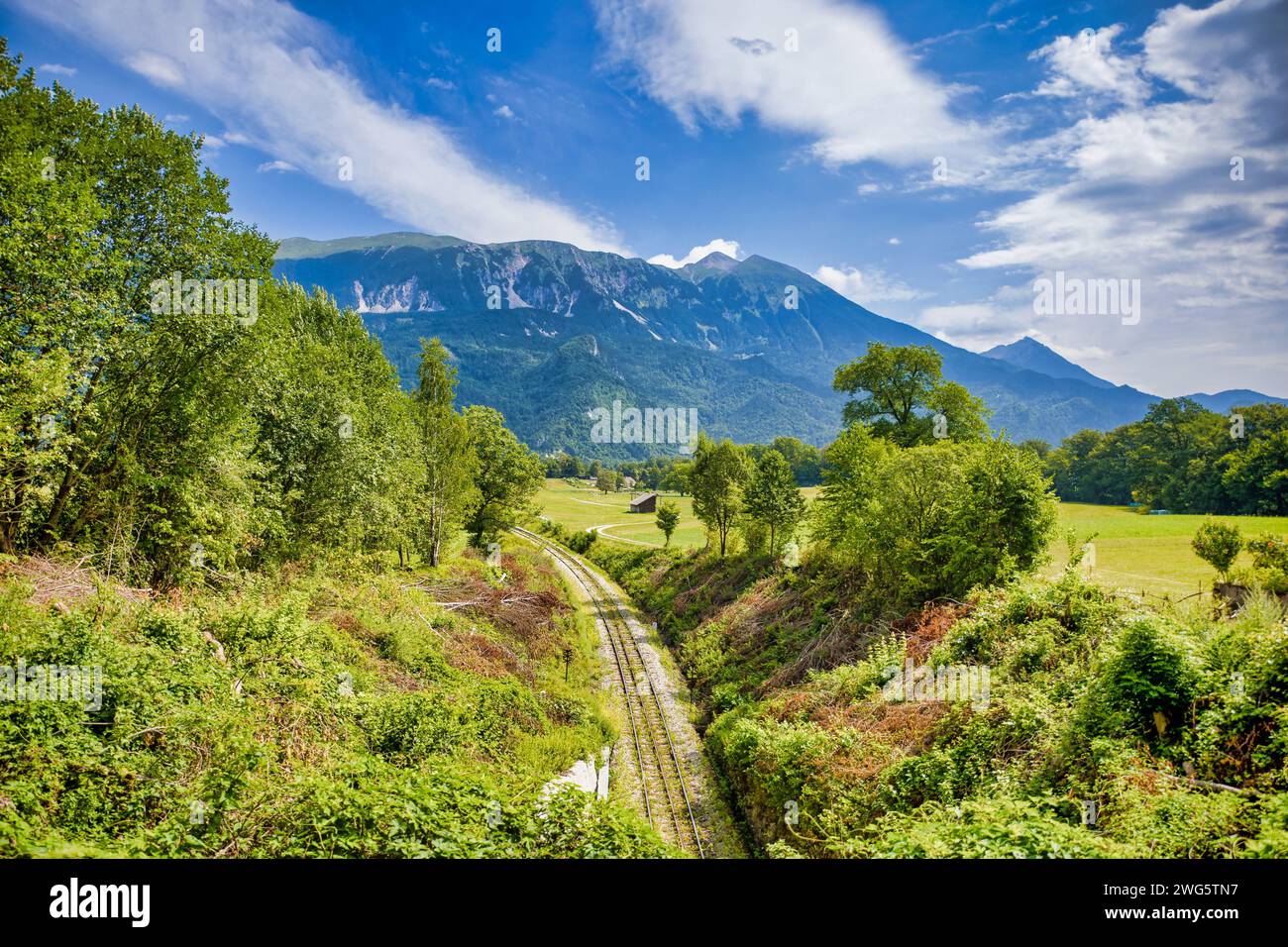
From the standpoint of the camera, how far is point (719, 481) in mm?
37781

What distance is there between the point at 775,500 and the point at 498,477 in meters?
19.3

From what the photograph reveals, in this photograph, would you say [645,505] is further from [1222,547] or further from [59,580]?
[59,580]

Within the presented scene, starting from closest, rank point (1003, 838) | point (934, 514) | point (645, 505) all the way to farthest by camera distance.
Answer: point (1003, 838)
point (934, 514)
point (645, 505)

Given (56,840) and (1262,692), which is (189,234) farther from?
(1262,692)

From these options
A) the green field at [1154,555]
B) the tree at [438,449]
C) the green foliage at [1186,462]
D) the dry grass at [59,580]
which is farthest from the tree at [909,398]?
the dry grass at [59,580]

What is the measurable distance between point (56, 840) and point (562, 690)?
636 inches

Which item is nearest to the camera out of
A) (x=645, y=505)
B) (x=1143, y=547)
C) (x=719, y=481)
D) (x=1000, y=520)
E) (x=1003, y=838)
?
(x=1003, y=838)

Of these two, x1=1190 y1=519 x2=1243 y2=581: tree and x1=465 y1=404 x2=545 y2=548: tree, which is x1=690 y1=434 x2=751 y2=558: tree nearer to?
x1=465 y1=404 x2=545 y2=548: tree

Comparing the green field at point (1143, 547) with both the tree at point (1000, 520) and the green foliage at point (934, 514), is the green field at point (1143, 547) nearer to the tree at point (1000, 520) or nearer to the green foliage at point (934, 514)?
the tree at point (1000, 520)

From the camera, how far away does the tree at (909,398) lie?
88.2 ft

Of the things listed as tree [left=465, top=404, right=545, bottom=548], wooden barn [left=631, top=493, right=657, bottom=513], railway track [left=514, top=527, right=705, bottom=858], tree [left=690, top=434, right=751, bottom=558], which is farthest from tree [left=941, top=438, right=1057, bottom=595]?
wooden barn [left=631, top=493, right=657, bottom=513]

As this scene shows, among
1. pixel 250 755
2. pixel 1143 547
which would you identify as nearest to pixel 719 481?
pixel 1143 547

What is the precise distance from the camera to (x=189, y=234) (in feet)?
40.9
